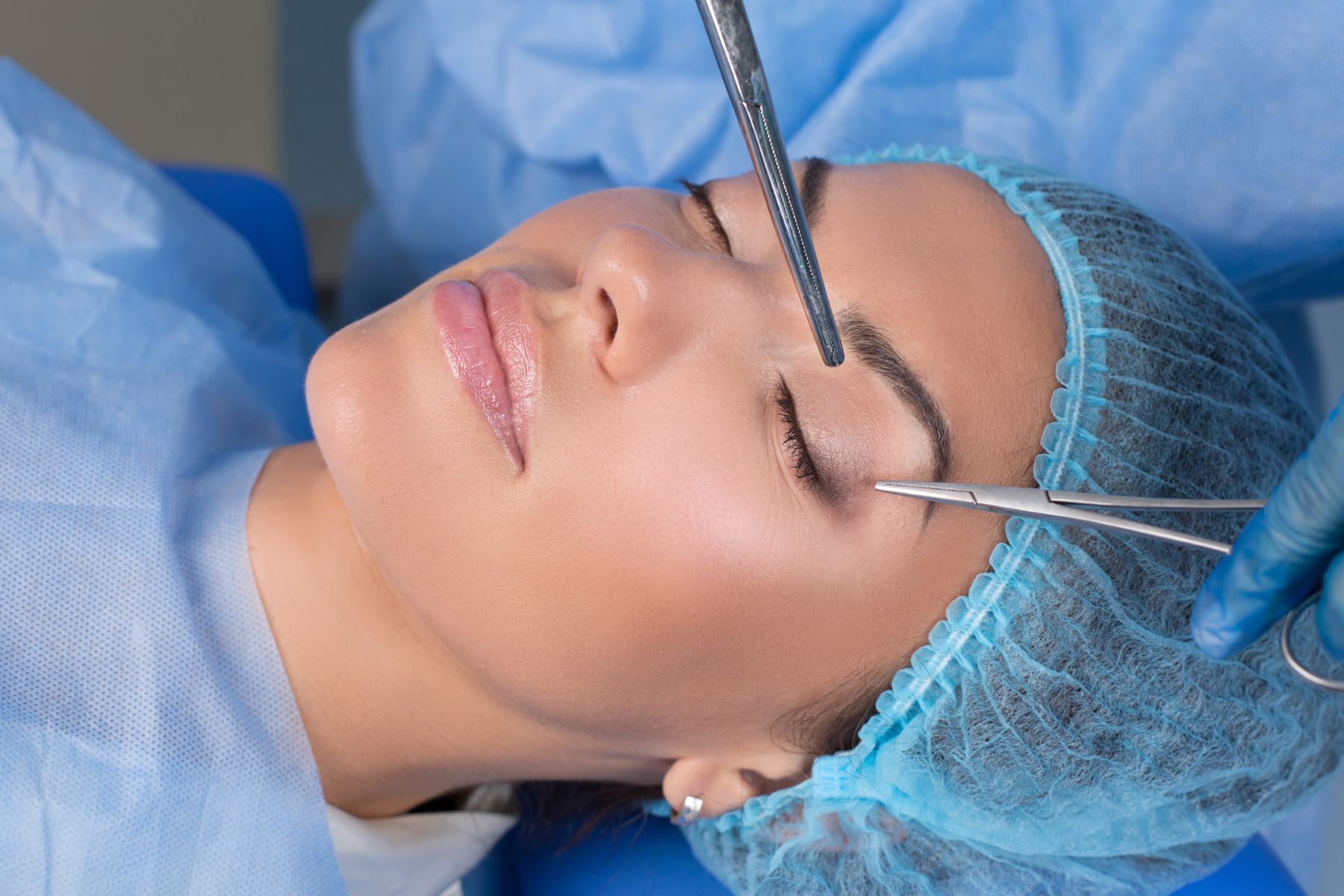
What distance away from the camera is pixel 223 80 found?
2074mm

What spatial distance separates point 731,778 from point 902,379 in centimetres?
44

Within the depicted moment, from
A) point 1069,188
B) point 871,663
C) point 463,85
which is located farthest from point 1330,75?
point 463,85

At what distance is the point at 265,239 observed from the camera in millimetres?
1728

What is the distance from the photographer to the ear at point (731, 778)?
104cm

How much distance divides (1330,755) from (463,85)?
144 cm

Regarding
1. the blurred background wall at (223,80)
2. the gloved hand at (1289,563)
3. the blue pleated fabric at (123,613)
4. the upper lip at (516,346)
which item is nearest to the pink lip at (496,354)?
the upper lip at (516,346)

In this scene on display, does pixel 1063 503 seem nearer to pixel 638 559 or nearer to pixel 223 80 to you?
pixel 638 559

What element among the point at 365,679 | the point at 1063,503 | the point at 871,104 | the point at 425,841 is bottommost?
the point at 425,841

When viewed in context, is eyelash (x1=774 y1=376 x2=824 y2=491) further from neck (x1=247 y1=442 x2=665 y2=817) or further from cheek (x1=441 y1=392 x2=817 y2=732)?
neck (x1=247 y1=442 x2=665 y2=817)

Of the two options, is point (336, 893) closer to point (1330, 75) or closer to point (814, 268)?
point (814, 268)

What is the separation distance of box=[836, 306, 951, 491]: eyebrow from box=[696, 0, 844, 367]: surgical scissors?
22mm

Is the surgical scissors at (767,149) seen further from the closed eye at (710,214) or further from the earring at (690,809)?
the earring at (690,809)

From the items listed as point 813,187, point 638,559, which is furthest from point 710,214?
point 638,559

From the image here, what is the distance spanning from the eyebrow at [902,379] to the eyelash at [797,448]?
8 cm
